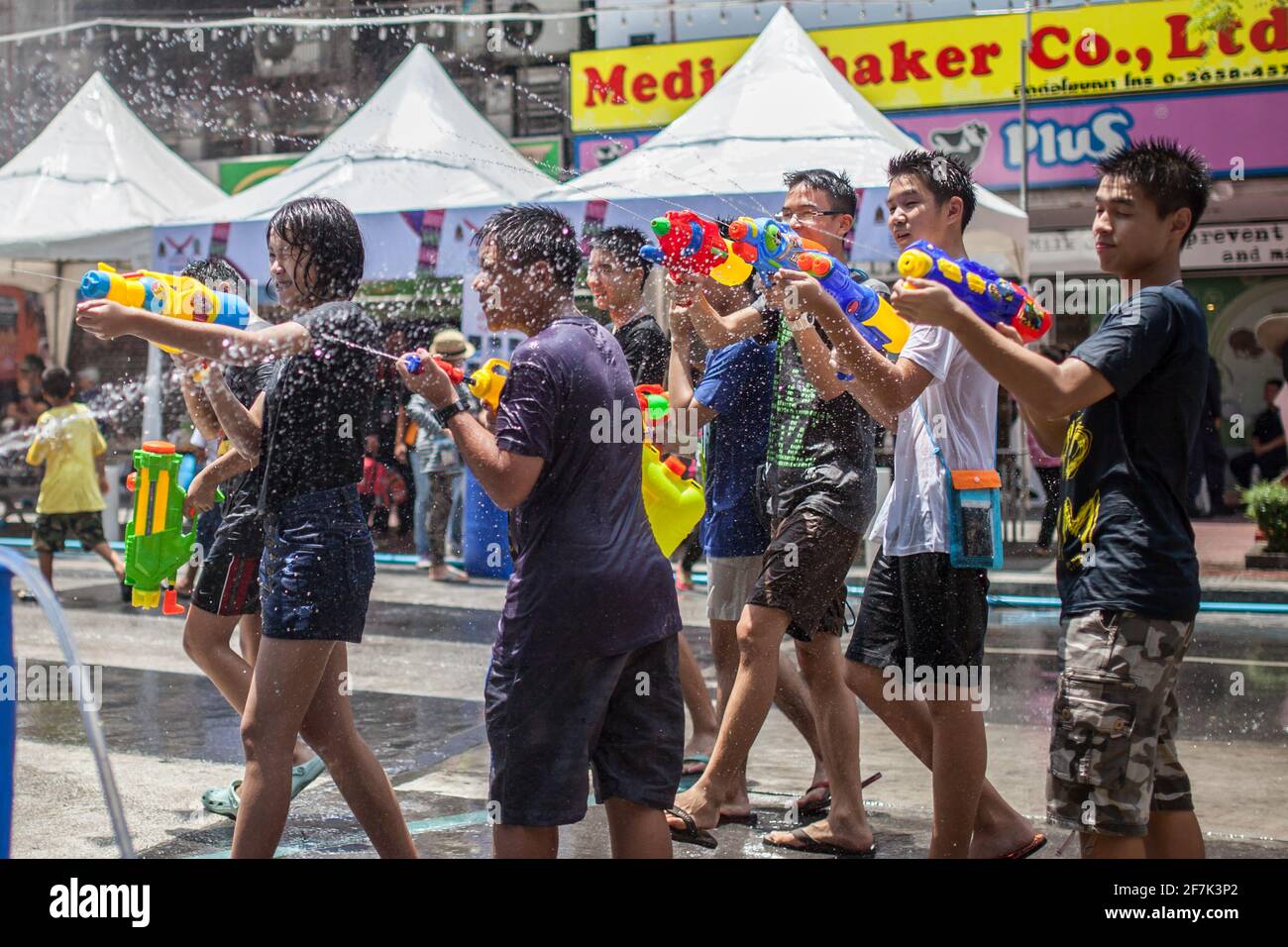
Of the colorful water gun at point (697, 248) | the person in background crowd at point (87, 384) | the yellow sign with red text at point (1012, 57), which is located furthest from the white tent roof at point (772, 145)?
the person in background crowd at point (87, 384)

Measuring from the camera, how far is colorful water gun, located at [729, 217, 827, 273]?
12.2 ft

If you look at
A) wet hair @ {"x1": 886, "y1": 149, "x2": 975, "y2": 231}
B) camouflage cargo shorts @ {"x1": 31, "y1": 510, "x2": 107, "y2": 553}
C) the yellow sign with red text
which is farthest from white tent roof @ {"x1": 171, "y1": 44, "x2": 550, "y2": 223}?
wet hair @ {"x1": 886, "y1": 149, "x2": 975, "y2": 231}

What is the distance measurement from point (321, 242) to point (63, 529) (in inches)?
258

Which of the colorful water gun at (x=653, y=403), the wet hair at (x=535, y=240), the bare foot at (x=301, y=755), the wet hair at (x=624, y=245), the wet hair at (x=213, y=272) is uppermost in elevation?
the wet hair at (x=624, y=245)

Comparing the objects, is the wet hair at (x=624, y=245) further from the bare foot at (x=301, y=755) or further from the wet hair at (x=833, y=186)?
the bare foot at (x=301, y=755)

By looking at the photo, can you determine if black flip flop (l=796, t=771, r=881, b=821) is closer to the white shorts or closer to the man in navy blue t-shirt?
the white shorts

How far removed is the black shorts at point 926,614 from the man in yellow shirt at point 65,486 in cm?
676

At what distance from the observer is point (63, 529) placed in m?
9.27

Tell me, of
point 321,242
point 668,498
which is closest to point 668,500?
point 668,498

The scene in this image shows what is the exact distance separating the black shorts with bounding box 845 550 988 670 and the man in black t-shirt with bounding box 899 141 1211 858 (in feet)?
2.26

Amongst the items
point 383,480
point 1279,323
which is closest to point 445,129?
point 383,480

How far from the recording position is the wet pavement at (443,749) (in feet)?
14.3

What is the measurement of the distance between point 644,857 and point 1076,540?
114cm

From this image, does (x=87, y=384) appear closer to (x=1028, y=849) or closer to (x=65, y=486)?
(x=65, y=486)
